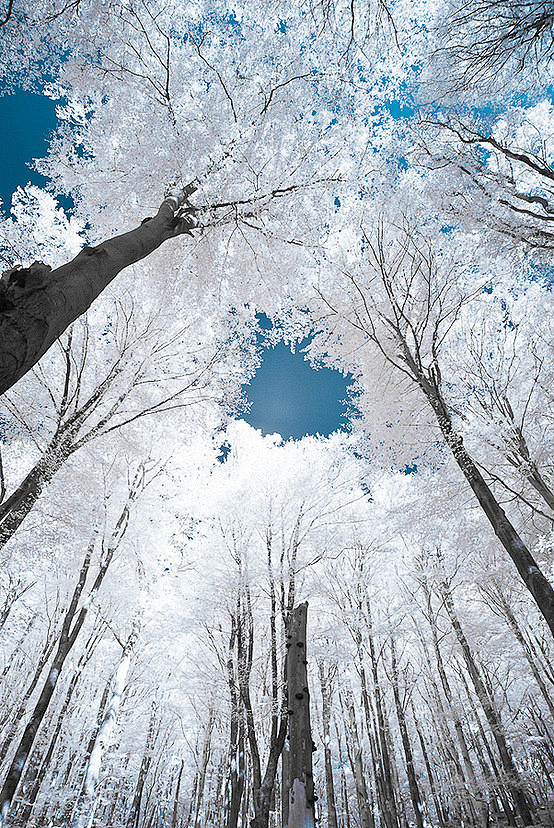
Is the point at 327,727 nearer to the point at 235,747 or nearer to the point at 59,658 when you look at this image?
the point at 235,747

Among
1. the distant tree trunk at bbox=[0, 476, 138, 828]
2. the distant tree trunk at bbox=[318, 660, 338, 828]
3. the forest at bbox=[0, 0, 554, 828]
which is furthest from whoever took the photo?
the distant tree trunk at bbox=[318, 660, 338, 828]

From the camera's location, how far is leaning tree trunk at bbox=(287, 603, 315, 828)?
3451 mm

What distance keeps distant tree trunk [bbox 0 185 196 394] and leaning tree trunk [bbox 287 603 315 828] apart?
4.08 meters

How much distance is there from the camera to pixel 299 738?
3.79 meters

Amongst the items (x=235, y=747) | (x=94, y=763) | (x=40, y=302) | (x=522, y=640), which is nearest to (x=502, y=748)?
(x=522, y=640)

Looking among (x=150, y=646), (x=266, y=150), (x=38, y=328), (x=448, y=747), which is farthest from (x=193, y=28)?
(x=448, y=747)

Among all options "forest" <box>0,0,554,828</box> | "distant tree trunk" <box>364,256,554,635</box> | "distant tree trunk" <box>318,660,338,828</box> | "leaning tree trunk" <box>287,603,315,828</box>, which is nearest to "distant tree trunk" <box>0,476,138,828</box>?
"forest" <box>0,0,554,828</box>

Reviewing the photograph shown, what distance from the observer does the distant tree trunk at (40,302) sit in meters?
1.91

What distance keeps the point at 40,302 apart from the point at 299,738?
4525mm

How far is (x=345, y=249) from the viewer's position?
8.27 meters

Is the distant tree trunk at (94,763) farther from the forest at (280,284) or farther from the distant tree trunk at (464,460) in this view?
the distant tree trunk at (464,460)

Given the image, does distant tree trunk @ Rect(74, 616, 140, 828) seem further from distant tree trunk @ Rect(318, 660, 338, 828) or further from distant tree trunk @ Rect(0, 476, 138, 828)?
distant tree trunk @ Rect(318, 660, 338, 828)

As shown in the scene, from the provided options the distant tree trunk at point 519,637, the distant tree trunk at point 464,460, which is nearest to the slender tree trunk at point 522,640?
the distant tree trunk at point 519,637

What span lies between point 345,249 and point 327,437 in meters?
6.26
